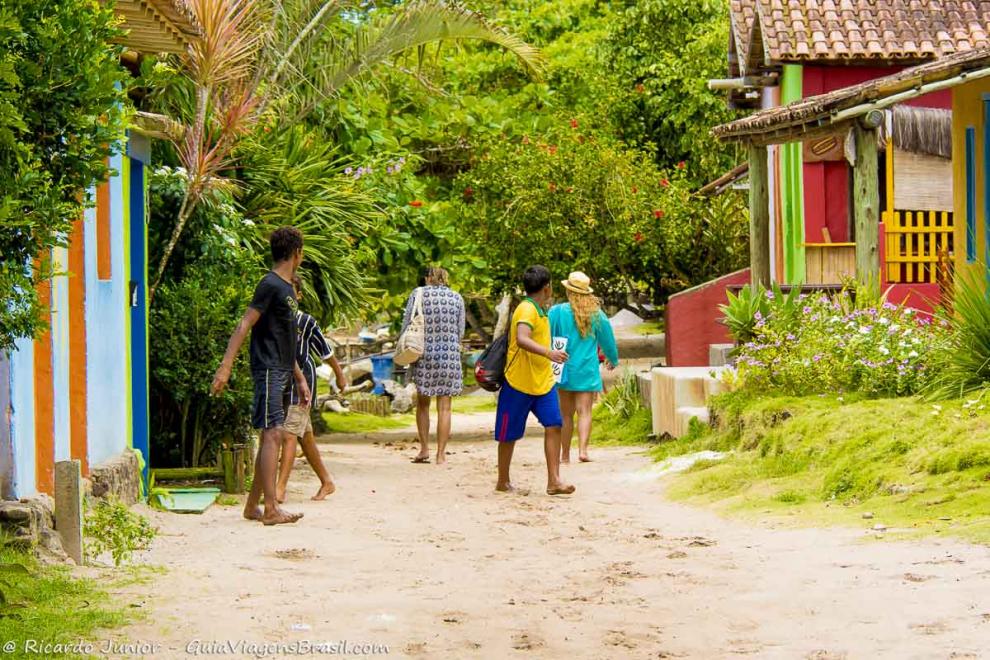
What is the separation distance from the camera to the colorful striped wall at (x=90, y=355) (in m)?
7.66

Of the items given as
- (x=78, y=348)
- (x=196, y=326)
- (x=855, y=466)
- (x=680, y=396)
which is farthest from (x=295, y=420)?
(x=680, y=396)

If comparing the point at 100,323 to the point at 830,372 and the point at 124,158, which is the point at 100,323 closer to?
the point at 124,158

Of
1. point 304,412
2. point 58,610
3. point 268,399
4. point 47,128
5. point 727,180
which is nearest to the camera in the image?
point 47,128

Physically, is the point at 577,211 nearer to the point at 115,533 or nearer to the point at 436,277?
the point at 436,277

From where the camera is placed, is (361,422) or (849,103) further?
(361,422)

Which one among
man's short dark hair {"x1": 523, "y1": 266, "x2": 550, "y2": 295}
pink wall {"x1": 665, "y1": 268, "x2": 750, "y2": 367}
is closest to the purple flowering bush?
man's short dark hair {"x1": 523, "y1": 266, "x2": 550, "y2": 295}

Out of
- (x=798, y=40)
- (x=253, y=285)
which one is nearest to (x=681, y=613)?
(x=253, y=285)

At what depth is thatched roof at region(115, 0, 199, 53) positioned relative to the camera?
28.0 feet

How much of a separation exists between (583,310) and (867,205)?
104 inches

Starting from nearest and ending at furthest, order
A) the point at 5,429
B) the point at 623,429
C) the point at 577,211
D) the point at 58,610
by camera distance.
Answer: the point at 58,610, the point at 5,429, the point at 623,429, the point at 577,211

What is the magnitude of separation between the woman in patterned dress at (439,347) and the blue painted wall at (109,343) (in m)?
3.91

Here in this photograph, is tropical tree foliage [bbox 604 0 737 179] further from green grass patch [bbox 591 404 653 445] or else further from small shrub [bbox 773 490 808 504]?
small shrub [bbox 773 490 808 504]

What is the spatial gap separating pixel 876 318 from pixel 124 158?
5.98 metres

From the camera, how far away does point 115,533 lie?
784cm
